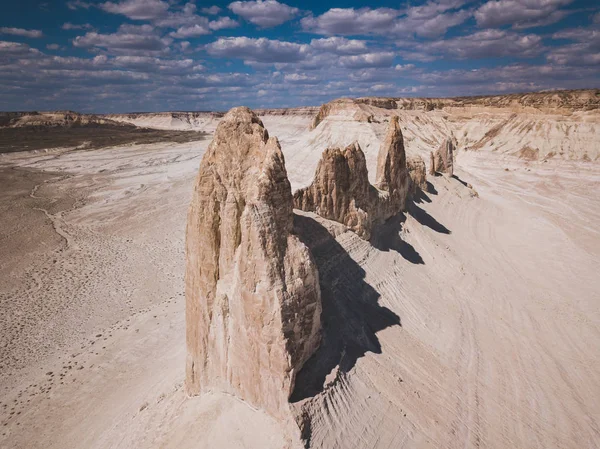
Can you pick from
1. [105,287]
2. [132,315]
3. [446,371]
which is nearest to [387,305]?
[446,371]

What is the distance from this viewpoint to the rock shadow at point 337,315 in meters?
7.17

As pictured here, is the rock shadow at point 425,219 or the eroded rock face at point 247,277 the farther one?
the rock shadow at point 425,219

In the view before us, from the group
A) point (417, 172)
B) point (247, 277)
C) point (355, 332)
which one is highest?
point (247, 277)

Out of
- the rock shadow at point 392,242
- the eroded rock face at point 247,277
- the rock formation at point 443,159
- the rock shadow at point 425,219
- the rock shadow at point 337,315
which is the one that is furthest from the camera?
the rock formation at point 443,159

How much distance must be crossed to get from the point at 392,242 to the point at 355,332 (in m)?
6.61

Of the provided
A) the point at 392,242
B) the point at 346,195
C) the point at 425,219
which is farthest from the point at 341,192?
the point at 425,219

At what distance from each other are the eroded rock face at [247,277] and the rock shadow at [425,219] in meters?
12.6

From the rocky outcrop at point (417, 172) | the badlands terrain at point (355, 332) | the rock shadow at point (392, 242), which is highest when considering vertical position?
the rocky outcrop at point (417, 172)

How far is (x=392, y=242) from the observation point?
14555mm

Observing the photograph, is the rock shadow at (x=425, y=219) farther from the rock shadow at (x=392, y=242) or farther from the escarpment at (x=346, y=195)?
the escarpment at (x=346, y=195)

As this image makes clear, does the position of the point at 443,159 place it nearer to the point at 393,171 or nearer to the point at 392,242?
the point at 393,171

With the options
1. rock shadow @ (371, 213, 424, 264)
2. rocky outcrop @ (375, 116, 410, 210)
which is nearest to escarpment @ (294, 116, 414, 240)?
rock shadow @ (371, 213, 424, 264)

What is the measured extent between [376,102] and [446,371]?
7385cm

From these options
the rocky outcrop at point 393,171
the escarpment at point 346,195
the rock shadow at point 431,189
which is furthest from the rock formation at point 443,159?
the escarpment at point 346,195
